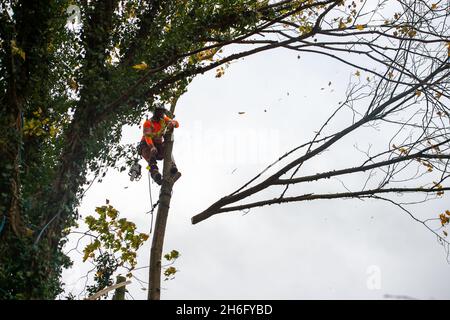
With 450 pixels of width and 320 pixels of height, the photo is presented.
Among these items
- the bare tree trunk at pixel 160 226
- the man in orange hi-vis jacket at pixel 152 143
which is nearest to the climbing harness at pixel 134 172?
the man in orange hi-vis jacket at pixel 152 143

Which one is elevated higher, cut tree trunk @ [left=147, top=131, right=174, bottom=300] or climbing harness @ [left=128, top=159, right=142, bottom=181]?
climbing harness @ [left=128, top=159, right=142, bottom=181]

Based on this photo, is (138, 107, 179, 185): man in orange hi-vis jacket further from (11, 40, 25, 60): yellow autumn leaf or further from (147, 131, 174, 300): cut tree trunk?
(11, 40, 25, 60): yellow autumn leaf

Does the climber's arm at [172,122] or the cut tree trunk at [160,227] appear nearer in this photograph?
the cut tree trunk at [160,227]

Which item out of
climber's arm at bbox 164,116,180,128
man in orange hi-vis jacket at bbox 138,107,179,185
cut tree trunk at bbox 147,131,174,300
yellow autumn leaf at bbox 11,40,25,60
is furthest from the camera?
man in orange hi-vis jacket at bbox 138,107,179,185

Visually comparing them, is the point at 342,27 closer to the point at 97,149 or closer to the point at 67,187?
the point at 97,149

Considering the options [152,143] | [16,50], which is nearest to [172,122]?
[152,143]

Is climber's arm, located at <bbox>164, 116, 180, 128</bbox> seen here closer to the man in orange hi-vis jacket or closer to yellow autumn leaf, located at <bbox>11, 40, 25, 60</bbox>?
the man in orange hi-vis jacket

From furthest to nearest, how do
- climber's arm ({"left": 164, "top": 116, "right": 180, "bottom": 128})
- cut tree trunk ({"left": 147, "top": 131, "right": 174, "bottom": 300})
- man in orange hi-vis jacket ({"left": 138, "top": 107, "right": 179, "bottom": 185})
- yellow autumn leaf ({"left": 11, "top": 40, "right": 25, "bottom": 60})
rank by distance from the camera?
man in orange hi-vis jacket ({"left": 138, "top": 107, "right": 179, "bottom": 185}), climber's arm ({"left": 164, "top": 116, "right": 180, "bottom": 128}), cut tree trunk ({"left": 147, "top": 131, "right": 174, "bottom": 300}), yellow autumn leaf ({"left": 11, "top": 40, "right": 25, "bottom": 60})

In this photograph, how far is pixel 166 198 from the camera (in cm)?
708

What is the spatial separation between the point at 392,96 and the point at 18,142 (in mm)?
5181

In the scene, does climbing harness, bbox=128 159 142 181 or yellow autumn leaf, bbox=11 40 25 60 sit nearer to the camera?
yellow autumn leaf, bbox=11 40 25 60

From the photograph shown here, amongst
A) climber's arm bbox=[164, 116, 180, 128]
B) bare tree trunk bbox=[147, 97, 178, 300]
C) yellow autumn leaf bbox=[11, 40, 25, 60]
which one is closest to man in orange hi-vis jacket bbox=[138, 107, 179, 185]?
climber's arm bbox=[164, 116, 180, 128]

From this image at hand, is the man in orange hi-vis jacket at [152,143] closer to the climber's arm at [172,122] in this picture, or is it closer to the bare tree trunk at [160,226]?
the climber's arm at [172,122]
